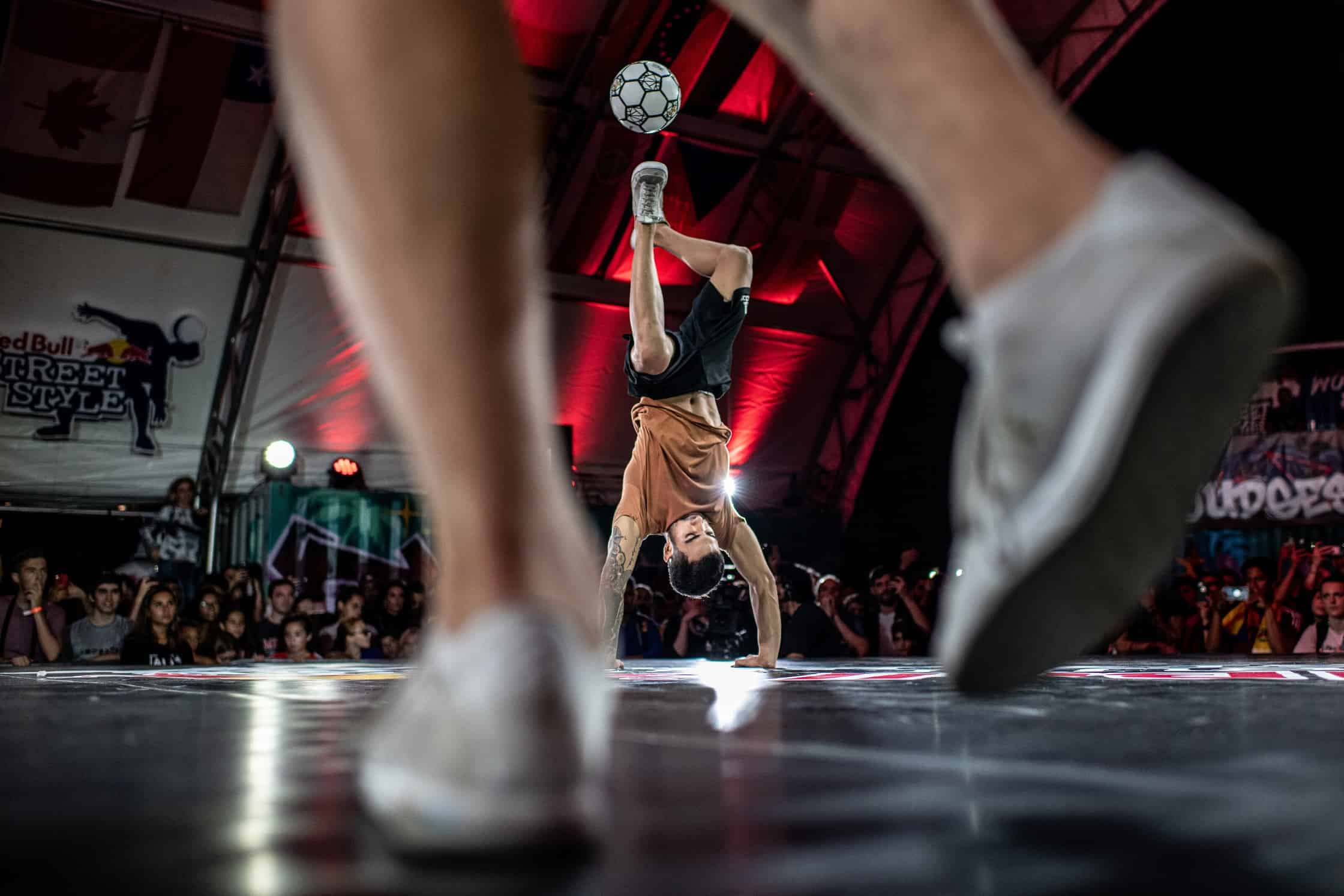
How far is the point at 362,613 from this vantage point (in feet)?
21.6

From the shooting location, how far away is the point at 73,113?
297 inches

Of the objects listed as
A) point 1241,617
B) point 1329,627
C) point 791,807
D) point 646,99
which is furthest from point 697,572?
point 1241,617

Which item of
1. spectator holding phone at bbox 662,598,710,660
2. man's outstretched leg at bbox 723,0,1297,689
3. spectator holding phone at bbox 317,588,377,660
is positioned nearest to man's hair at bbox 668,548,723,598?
man's outstretched leg at bbox 723,0,1297,689

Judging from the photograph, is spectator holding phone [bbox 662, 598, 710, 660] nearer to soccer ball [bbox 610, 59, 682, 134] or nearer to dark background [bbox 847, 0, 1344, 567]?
soccer ball [bbox 610, 59, 682, 134]

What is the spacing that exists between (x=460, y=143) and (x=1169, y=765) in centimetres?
52

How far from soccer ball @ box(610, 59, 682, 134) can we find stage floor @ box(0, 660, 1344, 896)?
429cm

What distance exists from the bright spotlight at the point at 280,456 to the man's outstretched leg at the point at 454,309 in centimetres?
824

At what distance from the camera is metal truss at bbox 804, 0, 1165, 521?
10172 millimetres

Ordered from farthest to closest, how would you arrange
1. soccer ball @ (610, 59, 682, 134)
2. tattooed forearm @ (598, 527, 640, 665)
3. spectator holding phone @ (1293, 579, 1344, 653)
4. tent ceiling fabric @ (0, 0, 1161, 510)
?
tent ceiling fabric @ (0, 0, 1161, 510)
spectator holding phone @ (1293, 579, 1344, 653)
soccer ball @ (610, 59, 682, 134)
tattooed forearm @ (598, 527, 640, 665)

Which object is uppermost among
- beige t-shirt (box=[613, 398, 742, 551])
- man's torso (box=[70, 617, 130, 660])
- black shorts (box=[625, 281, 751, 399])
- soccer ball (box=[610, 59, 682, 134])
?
soccer ball (box=[610, 59, 682, 134])

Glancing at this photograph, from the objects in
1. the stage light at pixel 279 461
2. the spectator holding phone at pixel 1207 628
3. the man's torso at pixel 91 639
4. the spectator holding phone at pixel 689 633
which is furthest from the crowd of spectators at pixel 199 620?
the spectator holding phone at pixel 1207 628

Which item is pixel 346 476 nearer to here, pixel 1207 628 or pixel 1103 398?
pixel 1207 628

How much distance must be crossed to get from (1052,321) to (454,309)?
270 mm

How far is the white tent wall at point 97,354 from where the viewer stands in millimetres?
7859
